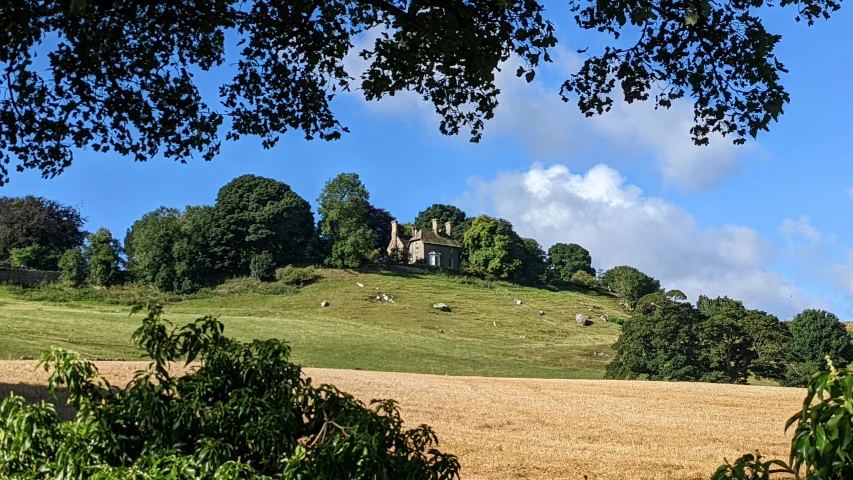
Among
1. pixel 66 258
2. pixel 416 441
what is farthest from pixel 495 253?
pixel 416 441

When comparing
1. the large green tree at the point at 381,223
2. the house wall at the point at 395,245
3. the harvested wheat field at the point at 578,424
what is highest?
the large green tree at the point at 381,223

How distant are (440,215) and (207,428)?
14456 centimetres

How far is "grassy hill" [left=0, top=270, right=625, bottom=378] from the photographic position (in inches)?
1743

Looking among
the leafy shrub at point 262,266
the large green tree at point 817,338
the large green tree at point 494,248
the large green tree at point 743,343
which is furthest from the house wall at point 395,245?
the large green tree at point 743,343

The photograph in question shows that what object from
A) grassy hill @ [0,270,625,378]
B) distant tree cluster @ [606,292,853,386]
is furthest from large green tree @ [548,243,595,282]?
distant tree cluster @ [606,292,853,386]

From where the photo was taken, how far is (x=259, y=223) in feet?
287

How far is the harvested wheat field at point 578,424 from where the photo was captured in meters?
12.5

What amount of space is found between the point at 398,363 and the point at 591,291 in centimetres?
7113

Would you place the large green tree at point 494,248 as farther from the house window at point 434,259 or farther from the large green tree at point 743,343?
the large green tree at point 743,343

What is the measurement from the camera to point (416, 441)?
20.3 feet

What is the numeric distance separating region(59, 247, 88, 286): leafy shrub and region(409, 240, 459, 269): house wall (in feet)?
171

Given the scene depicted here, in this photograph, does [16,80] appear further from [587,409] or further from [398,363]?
[398,363]

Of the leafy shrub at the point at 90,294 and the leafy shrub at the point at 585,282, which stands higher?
the leafy shrub at the point at 585,282

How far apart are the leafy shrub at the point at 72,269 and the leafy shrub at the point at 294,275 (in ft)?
67.6
